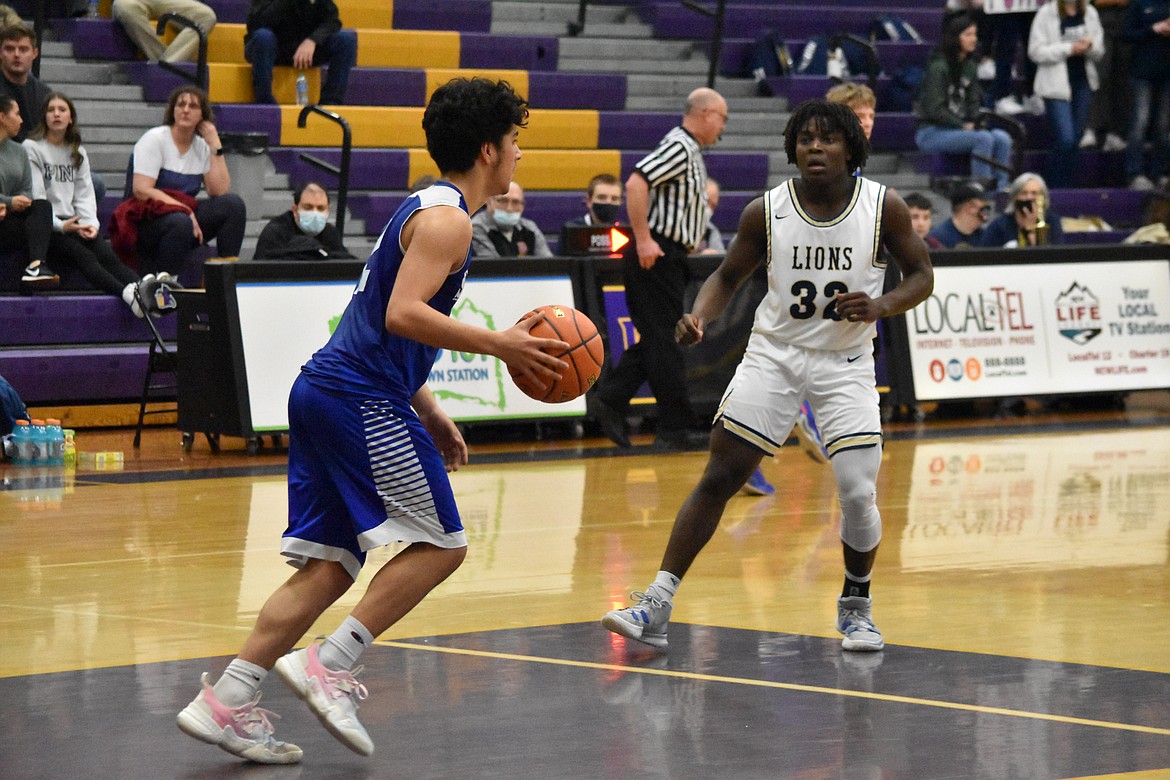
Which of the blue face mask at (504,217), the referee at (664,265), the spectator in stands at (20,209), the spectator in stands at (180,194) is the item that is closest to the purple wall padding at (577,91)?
the blue face mask at (504,217)

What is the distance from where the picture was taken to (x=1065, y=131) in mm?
19969

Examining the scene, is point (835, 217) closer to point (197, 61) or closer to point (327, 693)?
point (327, 693)

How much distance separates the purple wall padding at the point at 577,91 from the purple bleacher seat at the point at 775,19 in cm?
167

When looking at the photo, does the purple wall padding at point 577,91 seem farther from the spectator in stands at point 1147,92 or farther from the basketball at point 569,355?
the basketball at point 569,355

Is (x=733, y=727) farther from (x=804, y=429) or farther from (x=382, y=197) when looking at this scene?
(x=382, y=197)

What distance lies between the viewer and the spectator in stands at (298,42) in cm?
1664

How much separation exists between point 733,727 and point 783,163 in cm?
1470

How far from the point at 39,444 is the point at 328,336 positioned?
2081 mm

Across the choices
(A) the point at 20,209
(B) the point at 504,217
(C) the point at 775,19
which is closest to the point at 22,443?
(A) the point at 20,209

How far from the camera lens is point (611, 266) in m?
14.0

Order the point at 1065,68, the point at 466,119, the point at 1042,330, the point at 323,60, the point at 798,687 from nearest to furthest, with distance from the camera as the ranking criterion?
the point at 466,119, the point at 798,687, the point at 1042,330, the point at 323,60, the point at 1065,68

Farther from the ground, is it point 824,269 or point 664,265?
point 824,269

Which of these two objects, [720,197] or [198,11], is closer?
[198,11]

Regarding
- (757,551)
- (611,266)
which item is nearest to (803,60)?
(611,266)
